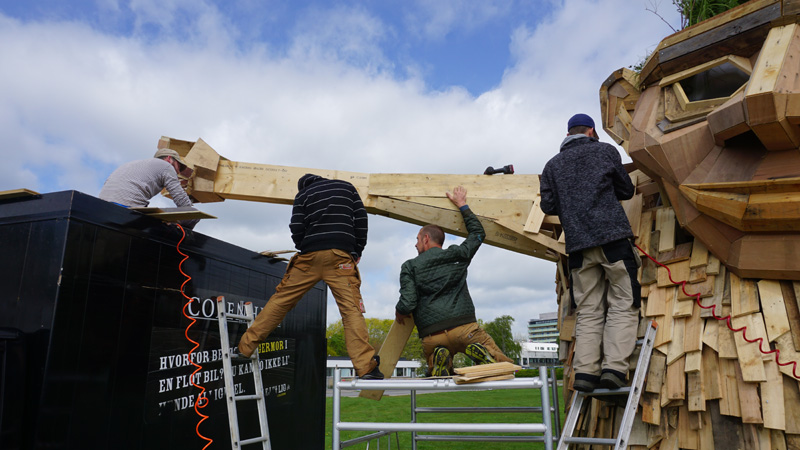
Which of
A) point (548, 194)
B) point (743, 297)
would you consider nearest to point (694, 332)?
point (743, 297)

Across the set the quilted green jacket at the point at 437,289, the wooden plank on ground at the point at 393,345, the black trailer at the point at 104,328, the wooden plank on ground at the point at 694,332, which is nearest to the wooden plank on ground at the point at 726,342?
→ the wooden plank on ground at the point at 694,332

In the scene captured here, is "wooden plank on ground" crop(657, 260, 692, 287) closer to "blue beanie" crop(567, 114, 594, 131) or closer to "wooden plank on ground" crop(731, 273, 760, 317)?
"wooden plank on ground" crop(731, 273, 760, 317)

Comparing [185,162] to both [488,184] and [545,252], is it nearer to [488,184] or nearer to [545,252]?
[488,184]

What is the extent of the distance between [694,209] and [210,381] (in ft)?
14.3

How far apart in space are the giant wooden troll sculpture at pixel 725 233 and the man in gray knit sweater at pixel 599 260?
0.44 m

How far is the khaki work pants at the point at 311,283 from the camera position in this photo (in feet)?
14.1

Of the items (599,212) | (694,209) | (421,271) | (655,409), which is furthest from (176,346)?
(694,209)

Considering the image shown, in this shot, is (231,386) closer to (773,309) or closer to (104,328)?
(104,328)

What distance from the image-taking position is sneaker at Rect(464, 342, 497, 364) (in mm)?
4680

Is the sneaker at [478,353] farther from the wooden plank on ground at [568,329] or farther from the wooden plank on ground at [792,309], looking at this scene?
the wooden plank on ground at [792,309]

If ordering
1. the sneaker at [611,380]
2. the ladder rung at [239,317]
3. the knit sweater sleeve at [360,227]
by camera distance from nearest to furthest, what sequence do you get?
the sneaker at [611,380], the ladder rung at [239,317], the knit sweater sleeve at [360,227]

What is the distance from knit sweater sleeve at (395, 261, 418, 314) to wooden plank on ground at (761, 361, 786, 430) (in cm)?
284

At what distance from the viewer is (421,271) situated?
5.12 meters

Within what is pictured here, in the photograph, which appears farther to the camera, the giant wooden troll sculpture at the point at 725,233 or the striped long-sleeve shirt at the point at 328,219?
the striped long-sleeve shirt at the point at 328,219
